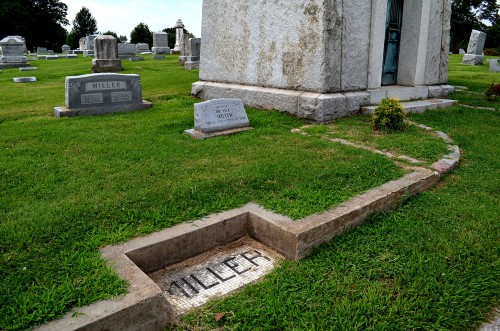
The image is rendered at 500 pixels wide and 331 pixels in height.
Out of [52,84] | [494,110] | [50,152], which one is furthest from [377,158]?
[52,84]

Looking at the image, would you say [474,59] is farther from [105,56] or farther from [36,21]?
[36,21]

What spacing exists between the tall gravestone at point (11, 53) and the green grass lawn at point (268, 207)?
14.7m

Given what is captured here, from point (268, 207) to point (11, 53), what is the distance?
19481mm

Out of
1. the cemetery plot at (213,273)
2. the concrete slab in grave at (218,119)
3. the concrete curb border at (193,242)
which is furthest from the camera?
the concrete slab in grave at (218,119)

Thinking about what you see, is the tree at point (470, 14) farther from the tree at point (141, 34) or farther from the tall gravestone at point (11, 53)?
the tall gravestone at point (11, 53)

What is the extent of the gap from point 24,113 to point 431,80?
27.7 ft

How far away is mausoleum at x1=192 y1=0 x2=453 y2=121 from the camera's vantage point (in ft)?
21.0

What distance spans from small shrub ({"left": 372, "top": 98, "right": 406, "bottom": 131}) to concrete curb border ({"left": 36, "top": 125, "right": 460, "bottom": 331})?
2.14 meters

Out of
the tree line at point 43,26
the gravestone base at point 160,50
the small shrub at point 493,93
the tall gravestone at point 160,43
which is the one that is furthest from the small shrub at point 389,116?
the tree line at point 43,26

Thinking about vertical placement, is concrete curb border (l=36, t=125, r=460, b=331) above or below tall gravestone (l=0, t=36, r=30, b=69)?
below

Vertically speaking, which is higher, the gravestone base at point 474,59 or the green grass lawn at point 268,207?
the gravestone base at point 474,59

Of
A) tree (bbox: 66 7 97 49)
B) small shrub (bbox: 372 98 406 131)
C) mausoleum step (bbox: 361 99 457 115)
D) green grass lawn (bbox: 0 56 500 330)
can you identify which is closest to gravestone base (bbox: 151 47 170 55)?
mausoleum step (bbox: 361 99 457 115)

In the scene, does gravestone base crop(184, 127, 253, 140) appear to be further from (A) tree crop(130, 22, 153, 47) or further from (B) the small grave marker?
(A) tree crop(130, 22, 153, 47)

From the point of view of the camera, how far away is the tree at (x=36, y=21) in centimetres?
4034
